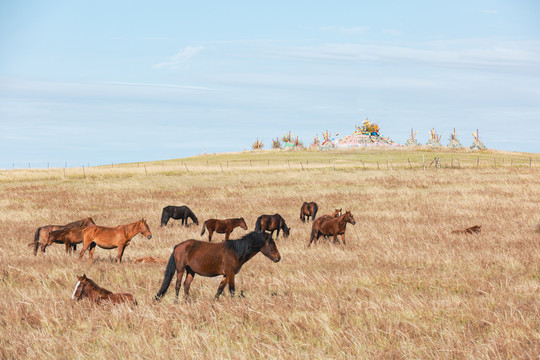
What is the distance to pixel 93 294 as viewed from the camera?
8.28 m

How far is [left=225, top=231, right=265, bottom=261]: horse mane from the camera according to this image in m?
8.48

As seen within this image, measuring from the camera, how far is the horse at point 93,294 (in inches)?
322

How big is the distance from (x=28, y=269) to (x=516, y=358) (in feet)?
33.8

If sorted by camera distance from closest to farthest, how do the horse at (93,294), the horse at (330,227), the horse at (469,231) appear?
the horse at (93,294), the horse at (330,227), the horse at (469,231)

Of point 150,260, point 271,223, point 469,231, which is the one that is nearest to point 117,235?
point 150,260

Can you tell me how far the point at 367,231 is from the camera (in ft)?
58.4

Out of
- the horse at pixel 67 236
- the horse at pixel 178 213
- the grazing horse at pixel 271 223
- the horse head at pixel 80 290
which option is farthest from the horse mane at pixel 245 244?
the horse at pixel 178 213

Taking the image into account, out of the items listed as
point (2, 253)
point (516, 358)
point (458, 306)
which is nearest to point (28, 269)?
point (2, 253)

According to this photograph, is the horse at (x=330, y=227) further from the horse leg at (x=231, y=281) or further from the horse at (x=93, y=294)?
the horse at (x=93, y=294)

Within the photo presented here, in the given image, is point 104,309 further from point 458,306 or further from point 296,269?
point 458,306

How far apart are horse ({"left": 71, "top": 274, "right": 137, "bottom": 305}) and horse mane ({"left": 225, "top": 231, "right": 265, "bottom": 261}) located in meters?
1.87

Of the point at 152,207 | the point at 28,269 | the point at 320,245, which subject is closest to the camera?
the point at 28,269

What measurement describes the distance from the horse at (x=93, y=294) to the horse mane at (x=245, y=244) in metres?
1.87

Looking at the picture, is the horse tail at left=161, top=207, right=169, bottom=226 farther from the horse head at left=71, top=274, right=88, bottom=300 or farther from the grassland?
the horse head at left=71, top=274, right=88, bottom=300
